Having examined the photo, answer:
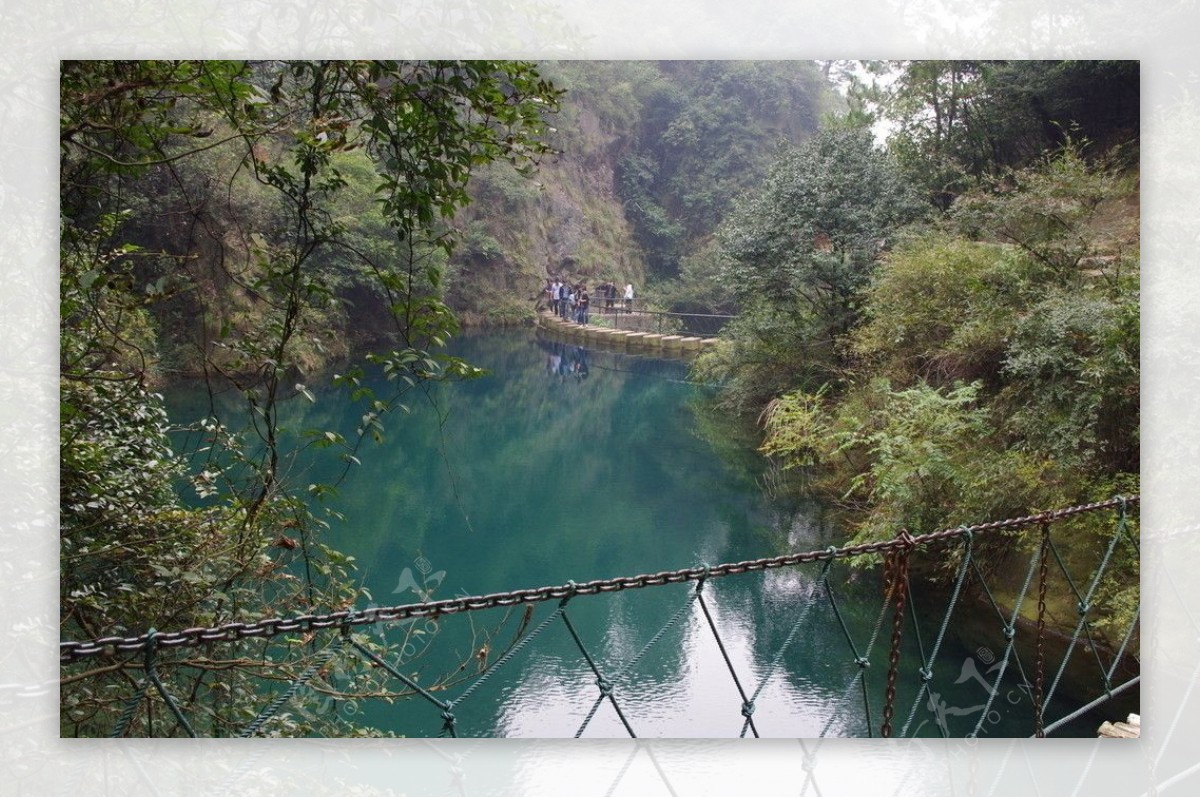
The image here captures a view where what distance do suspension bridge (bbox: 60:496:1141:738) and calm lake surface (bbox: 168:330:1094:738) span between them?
0.04m

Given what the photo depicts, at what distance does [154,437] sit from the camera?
2.72 metres

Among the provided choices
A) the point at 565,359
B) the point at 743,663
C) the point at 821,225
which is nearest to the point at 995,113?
the point at 821,225

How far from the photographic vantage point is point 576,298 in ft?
39.5

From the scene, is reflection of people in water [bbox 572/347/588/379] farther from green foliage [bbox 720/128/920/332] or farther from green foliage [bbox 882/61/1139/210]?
green foliage [bbox 882/61/1139/210]

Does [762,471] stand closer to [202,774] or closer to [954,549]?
[954,549]

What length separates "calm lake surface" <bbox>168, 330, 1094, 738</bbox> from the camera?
382 cm

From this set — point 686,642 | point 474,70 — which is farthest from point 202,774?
point 686,642

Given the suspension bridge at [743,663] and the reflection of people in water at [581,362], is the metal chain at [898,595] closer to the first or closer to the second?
the suspension bridge at [743,663]

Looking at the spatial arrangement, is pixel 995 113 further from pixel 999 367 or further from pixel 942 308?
pixel 999 367

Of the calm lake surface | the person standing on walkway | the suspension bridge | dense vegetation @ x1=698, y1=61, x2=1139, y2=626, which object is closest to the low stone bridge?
the person standing on walkway

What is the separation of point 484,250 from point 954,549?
17.3 ft

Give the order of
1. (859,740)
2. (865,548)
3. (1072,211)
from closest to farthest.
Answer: (865,548), (859,740), (1072,211)

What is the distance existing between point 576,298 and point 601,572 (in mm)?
6748

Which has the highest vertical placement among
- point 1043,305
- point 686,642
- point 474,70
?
point 474,70
